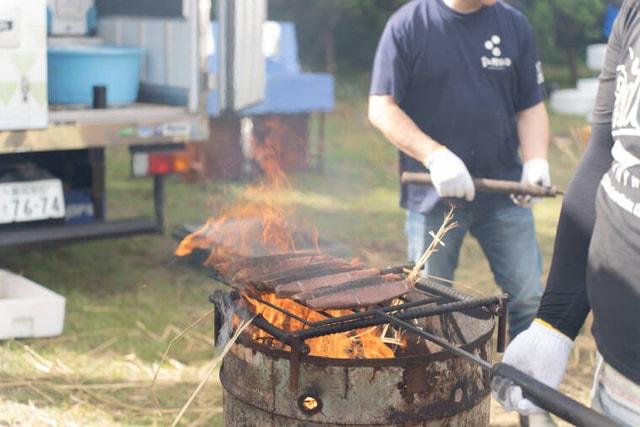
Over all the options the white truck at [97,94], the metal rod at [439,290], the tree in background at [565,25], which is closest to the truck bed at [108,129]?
the white truck at [97,94]

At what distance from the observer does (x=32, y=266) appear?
727 centimetres

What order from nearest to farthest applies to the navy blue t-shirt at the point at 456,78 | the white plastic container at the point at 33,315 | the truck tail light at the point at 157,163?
1. the navy blue t-shirt at the point at 456,78
2. the white plastic container at the point at 33,315
3. the truck tail light at the point at 157,163

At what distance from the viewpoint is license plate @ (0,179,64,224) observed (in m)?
5.96

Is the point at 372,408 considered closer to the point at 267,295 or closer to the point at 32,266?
the point at 267,295

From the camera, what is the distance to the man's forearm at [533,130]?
4680 millimetres

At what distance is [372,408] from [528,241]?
6.70ft

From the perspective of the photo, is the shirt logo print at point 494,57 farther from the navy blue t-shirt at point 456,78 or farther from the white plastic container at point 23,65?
the white plastic container at point 23,65

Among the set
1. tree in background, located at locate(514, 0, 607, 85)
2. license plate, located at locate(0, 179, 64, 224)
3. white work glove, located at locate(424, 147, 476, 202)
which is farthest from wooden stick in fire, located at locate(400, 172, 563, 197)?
tree in background, located at locate(514, 0, 607, 85)

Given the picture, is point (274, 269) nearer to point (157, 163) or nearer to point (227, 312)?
point (227, 312)

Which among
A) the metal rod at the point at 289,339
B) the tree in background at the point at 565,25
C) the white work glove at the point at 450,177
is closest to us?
the metal rod at the point at 289,339

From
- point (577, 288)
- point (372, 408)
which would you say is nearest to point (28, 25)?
point (372, 408)

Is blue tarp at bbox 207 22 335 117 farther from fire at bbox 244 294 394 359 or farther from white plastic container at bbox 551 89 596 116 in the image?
white plastic container at bbox 551 89 596 116

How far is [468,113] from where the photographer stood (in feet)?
14.8

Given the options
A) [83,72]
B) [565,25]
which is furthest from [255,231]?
[565,25]
